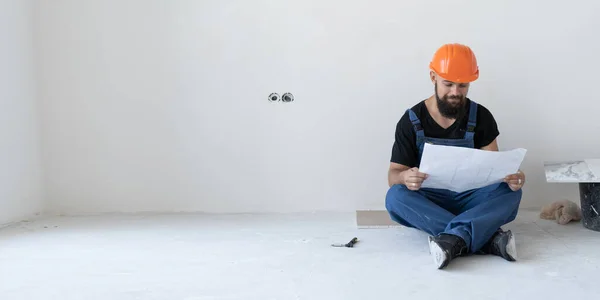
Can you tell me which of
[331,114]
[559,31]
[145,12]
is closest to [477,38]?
[559,31]

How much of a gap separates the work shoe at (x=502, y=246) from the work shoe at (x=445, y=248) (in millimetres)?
100

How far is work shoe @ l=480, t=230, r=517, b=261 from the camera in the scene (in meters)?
2.27

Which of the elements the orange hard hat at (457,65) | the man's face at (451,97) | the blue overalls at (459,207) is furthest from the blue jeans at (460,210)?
the orange hard hat at (457,65)

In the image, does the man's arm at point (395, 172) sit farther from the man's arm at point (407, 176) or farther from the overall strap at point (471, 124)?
the overall strap at point (471, 124)

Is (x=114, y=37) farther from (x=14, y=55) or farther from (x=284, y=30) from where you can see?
(x=284, y=30)

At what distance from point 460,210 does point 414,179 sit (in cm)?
38

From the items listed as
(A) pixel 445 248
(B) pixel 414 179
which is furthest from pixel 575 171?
(A) pixel 445 248

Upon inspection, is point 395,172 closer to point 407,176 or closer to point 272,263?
point 407,176

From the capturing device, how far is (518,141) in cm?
342

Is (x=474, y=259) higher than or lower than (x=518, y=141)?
lower

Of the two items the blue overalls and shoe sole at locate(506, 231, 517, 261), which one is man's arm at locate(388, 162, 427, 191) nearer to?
the blue overalls

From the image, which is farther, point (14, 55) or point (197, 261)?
point (14, 55)

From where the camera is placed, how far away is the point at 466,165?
237 cm

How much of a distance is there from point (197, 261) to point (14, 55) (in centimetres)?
182
